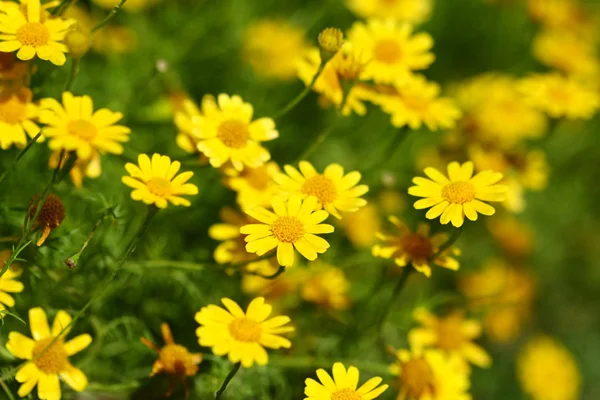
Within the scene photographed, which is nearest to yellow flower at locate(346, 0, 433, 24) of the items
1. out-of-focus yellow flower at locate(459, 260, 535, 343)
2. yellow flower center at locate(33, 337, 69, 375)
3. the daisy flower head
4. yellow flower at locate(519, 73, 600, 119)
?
yellow flower at locate(519, 73, 600, 119)

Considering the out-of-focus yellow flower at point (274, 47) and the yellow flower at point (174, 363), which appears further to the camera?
the out-of-focus yellow flower at point (274, 47)

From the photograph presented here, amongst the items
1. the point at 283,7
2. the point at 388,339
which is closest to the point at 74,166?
the point at 388,339

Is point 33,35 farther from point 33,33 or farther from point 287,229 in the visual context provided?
point 287,229

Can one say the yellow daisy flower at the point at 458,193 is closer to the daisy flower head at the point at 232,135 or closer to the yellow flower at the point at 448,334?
the daisy flower head at the point at 232,135

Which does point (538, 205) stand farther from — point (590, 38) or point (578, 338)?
point (590, 38)

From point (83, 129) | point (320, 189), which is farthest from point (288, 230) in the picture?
point (83, 129)

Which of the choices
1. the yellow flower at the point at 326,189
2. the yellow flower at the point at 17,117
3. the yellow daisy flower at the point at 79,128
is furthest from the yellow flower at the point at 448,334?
A: the yellow flower at the point at 17,117
